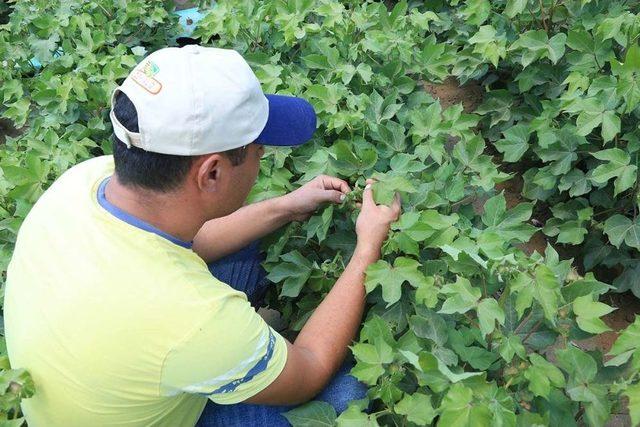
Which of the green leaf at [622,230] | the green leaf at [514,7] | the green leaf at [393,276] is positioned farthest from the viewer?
the green leaf at [514,7]

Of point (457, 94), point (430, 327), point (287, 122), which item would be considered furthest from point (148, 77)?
point (457, 94)

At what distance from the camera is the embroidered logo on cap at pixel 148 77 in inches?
52.1

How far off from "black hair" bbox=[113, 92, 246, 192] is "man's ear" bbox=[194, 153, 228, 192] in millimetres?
20

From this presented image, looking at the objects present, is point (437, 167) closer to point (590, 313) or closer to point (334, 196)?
point (334, 196)

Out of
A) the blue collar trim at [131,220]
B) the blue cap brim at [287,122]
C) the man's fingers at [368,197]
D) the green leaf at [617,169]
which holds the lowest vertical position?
the green leaf at [617,169]

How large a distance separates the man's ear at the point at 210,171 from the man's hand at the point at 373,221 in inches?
16.9

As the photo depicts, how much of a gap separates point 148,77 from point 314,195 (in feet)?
1.97

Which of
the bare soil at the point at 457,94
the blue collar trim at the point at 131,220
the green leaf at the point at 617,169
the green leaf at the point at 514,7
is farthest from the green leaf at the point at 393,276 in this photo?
the bare soil at the point at 457,94

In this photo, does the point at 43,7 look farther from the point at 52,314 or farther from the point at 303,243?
the point at 52,314

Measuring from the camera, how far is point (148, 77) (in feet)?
4.41

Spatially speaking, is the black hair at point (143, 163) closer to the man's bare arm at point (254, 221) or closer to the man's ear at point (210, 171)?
the man's ear at point (210, 171)

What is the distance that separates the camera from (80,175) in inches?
61.7

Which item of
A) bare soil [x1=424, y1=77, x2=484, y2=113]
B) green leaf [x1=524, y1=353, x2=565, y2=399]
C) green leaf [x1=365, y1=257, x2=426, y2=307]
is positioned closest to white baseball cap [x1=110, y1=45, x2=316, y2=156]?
green leaf [x1=365, y1=257, x2=426, y2=307]

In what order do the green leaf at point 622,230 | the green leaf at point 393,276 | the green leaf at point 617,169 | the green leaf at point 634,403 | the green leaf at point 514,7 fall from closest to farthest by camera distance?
the green leaf at point 634,403, the green leaf at point 393,276, the green leaf at point 617,169, the green leaf at point 622,230, the green leaf at point 514,7
